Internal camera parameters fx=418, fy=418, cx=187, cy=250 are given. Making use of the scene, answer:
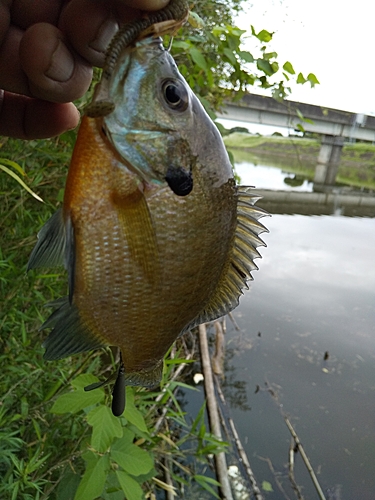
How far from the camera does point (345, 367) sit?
536 centimetres

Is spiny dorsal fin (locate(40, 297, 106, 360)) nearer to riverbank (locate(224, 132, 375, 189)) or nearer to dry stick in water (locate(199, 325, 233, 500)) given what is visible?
dry stick in water (locate(199, 325, 233, 500))

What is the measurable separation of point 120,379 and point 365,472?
12.0ft

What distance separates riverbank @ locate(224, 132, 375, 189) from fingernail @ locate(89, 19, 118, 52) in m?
24.5

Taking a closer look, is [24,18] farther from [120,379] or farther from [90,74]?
[120,379]

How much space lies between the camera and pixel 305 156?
3925 centimetres

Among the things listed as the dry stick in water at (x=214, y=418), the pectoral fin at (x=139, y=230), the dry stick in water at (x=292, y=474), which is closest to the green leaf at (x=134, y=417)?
the pectoral fin at (x=139, y=230)

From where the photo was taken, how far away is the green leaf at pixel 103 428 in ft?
6.03

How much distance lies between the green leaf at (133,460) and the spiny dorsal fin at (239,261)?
42.8 inches

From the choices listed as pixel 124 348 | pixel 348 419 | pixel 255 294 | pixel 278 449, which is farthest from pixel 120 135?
pixel 255 294

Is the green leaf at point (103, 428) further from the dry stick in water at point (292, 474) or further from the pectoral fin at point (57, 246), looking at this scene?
the dry stick in water at point (292, 474)

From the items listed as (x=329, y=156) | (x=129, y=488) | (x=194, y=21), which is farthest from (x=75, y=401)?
(x=329, y=156)

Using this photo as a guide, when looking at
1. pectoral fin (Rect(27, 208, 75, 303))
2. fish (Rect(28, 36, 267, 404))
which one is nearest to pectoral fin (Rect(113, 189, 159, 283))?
fish (Rect(28, 36, 267, 404))

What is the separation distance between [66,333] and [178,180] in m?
0.52

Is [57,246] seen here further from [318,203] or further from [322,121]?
[322,121]
